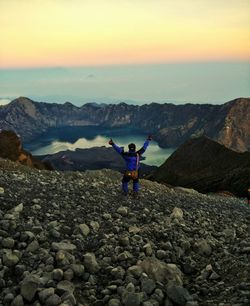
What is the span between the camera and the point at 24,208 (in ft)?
44.9

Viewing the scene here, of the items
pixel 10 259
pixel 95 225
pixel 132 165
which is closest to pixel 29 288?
pixel 10 259

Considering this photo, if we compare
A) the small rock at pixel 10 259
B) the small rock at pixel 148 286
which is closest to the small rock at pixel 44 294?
the small rock at pixel 10 259

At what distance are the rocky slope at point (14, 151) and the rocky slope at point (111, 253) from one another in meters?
58.5

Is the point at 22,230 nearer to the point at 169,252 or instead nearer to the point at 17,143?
the point at 169,252

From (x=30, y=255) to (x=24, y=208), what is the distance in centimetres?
321

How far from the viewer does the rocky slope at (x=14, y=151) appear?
73.6 meters

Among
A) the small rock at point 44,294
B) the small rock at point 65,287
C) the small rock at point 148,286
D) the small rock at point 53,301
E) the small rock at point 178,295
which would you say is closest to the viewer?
the small rock at point 53,301

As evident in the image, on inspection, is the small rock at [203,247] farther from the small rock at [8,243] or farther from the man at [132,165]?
the man at [132,165]

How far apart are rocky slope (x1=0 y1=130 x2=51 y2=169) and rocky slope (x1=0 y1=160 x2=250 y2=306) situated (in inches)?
2304

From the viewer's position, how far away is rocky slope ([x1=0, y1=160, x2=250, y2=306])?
30.1 feet

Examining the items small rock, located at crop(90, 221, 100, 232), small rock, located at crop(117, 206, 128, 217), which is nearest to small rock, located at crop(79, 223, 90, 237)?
small rock, located at crop(90, 221, 100, 232)

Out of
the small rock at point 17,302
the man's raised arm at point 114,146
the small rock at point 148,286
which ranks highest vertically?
the man's raised arm at point 114,146

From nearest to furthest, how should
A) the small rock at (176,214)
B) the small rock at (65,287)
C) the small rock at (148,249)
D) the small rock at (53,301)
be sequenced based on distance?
the small rock at (53,301), the small rock at (65,287), the small rock at (148,249), the small rock at (176,214)

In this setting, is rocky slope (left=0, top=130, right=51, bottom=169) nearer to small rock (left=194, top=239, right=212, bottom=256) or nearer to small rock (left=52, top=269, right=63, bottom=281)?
small rock (left=194, top=239, right=212, bottom=256)
